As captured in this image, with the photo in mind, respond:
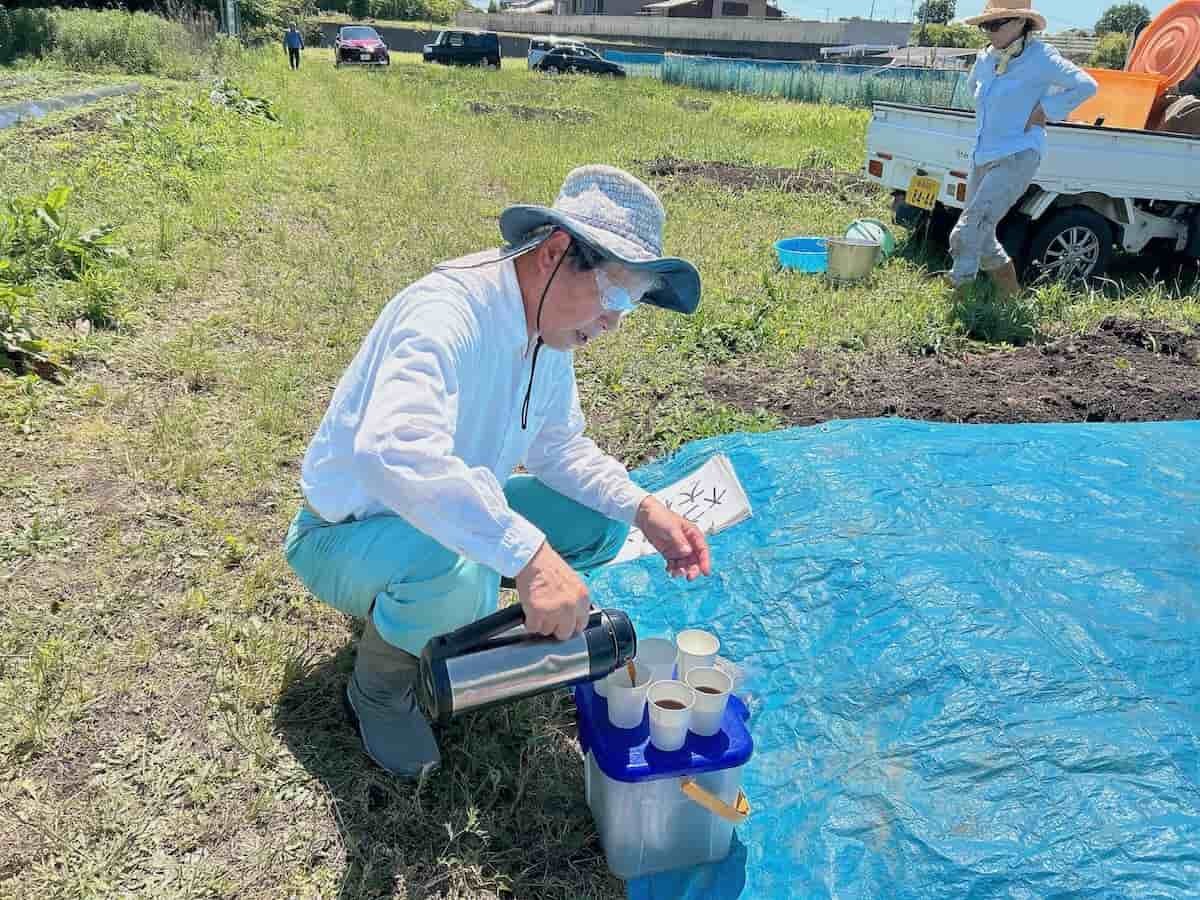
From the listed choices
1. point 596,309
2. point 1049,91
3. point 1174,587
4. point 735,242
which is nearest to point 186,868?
point 596,309

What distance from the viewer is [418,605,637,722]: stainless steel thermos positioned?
162 centimetres

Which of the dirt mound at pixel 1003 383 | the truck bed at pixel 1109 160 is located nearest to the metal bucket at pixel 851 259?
the truck bed at pixel 1109 160

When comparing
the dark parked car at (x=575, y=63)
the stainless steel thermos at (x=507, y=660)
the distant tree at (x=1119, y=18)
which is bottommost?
the stainless steel thermos at (x=507, y=660)

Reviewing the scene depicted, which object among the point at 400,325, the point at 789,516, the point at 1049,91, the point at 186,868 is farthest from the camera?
the point at 1049,91

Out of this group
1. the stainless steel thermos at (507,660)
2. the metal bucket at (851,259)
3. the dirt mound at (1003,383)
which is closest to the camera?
the stainless steel thermos at (507,660)

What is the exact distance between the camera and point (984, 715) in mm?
1950

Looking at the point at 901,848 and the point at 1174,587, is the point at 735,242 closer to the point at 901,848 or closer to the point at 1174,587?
the point at 1174,587

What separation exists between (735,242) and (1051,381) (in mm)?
3313

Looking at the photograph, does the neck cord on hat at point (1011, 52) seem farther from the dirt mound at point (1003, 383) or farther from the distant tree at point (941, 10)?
the distant tree at point (941, 10)

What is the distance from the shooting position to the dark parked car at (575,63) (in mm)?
27422

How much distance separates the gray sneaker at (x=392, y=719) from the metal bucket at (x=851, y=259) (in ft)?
15.2

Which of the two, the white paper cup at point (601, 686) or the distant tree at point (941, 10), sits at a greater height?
the distant tree at point (941, 10)

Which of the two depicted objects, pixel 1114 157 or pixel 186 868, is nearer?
pixel 186 868

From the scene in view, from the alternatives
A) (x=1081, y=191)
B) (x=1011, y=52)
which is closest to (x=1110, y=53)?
(x=1081, y=191)
